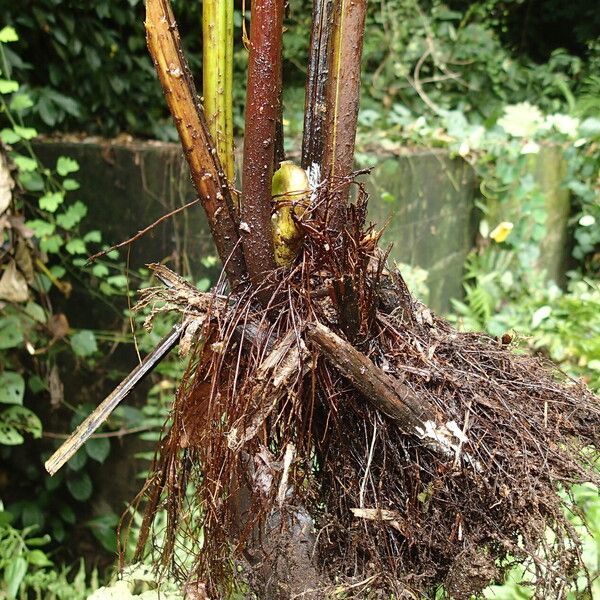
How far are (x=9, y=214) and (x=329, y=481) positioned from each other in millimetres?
1613

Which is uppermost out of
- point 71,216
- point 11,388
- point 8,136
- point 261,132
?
point 261,132

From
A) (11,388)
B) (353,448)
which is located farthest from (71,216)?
(353,448)

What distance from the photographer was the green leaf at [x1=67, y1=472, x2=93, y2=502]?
2.56 m

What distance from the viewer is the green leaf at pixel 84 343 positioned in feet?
7.79

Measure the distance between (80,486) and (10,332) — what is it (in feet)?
2.46

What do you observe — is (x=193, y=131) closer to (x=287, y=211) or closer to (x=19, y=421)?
(x=287, y=211)

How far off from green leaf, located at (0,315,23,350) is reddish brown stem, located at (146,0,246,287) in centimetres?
153

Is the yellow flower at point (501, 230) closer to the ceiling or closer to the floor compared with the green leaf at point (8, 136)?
closer to the floor

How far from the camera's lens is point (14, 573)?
7.05 feet

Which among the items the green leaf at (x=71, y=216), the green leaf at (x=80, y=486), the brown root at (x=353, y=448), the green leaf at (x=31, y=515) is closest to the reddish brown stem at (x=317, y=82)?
the brown root at (x=353, y=448)

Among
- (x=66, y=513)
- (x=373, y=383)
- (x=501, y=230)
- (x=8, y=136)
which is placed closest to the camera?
(x=373, y=383)

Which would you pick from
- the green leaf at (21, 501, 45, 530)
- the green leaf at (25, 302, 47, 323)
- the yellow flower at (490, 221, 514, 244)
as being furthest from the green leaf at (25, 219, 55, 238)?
the yellow flower at (490, 221, 514, 244)

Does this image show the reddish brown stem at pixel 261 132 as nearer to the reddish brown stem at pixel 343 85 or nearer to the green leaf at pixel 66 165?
the reddish brown stem at pixel 343 85

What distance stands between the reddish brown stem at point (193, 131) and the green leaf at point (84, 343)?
5.26 feet
